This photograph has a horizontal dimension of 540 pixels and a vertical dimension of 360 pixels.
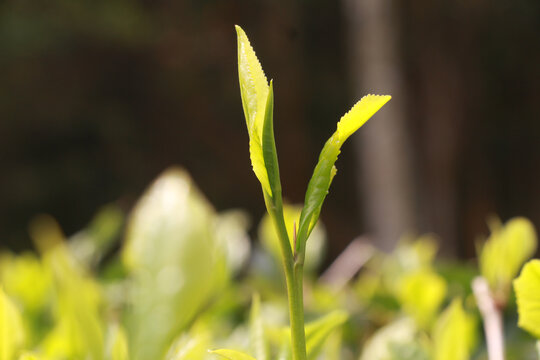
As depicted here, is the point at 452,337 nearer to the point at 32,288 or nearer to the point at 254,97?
the point at 254,97

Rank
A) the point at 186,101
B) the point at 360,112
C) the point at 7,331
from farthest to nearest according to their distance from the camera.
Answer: the point at 186,101, the point at 7,331, the point at 360,112

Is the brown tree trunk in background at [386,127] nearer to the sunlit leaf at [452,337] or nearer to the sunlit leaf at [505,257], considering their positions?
the sunlit leaf at [505,257]

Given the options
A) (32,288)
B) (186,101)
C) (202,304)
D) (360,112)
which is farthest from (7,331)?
(186,101)

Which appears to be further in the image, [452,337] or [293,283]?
[452,337]

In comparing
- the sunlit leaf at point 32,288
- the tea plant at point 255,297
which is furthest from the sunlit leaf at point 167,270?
the sunlit leaf at point 32,288

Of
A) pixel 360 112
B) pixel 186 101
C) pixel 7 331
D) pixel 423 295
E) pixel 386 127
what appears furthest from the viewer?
pixel 186 101

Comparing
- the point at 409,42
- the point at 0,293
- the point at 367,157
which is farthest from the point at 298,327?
the point at 367,157
